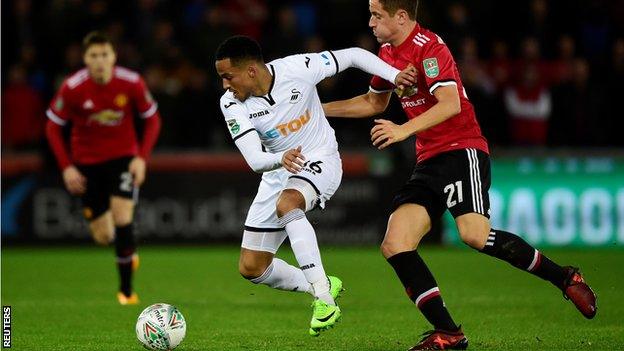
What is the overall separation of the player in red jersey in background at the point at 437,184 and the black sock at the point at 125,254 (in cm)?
373

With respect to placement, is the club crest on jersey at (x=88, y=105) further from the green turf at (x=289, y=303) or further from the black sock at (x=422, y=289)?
the black sock at (x=422, y=289)

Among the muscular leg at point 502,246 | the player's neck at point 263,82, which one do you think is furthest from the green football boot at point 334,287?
the player's neck at point 263,82

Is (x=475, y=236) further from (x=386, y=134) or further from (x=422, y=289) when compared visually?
(x=386, y=134)

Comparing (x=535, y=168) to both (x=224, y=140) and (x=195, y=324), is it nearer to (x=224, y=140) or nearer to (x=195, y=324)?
(x=224, y=140)

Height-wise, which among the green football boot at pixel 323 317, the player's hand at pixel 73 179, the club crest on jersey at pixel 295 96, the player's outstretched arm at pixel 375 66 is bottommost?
the player's hand at pixel 73 179

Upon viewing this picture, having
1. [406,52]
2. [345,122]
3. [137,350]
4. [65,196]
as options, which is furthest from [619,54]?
[137,350]

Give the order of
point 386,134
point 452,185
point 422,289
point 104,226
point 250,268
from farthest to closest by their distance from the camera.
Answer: point 104,226 → point 250,268 → point 452,185 → point 422,289 → point 386,134

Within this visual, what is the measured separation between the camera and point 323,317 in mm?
7004

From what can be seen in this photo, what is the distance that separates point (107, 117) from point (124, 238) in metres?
1.13

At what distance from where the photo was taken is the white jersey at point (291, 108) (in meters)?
7.64

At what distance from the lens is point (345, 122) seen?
53.1ft

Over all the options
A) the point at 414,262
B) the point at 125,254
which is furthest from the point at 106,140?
the point at 414,262

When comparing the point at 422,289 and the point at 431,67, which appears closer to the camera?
the point at 422,289

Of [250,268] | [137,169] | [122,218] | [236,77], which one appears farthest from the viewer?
[122,218]
